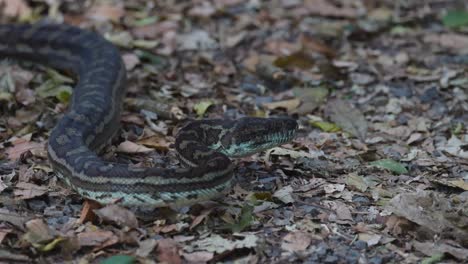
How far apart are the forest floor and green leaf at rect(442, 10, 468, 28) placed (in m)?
0.03

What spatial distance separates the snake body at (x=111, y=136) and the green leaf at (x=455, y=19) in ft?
18.6

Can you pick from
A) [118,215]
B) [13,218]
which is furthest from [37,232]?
[118,215]

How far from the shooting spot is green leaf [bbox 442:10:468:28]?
1273cm

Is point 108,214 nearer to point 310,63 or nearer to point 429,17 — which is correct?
point 310,63

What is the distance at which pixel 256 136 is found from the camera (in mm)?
8086

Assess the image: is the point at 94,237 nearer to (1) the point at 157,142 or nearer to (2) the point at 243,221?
(2) the point at 243,221

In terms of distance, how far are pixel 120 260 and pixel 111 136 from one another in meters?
2.94

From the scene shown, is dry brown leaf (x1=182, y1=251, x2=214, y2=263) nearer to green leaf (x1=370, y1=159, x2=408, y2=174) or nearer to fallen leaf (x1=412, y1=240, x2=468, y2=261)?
fallen leaf (x1=412, y1=240, x2=468, y2=261)

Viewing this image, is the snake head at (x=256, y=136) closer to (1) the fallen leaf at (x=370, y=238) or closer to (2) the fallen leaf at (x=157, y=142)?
(2) the fallen leaf at (x=157, y=142)

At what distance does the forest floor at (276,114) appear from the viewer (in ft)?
22.0

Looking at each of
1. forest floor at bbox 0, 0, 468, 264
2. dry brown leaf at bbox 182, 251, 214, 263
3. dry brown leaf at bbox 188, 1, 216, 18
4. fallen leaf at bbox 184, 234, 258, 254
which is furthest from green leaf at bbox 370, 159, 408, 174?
dry brown leaf at bbox 188, 1, 216, 18

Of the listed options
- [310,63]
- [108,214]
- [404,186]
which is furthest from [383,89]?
[108,214]

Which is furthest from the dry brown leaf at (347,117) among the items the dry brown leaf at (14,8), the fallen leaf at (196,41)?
the dry brown leaf at (14,8)

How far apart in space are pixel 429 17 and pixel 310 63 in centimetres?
291
